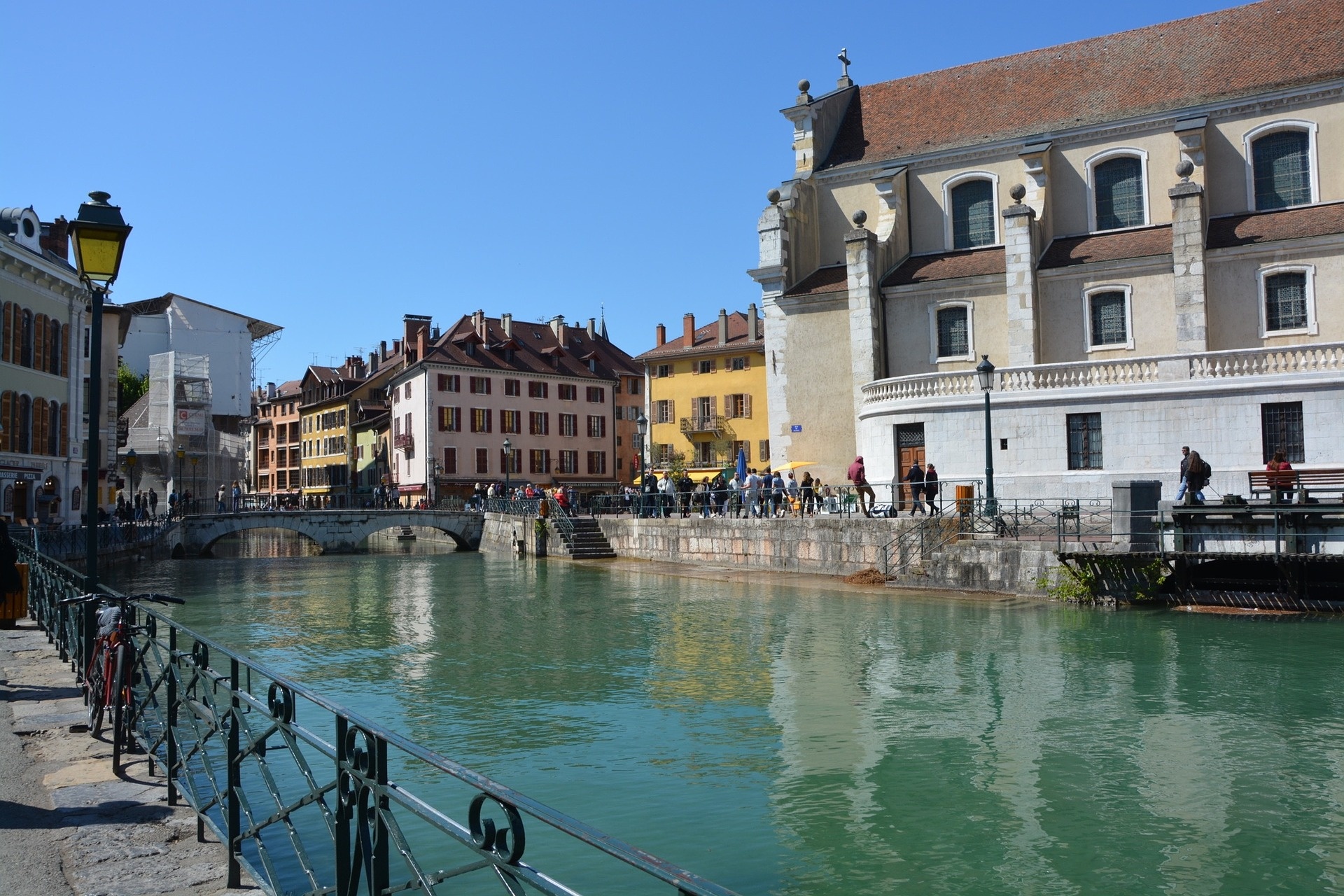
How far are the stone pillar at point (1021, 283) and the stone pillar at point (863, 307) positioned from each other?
4.11 m

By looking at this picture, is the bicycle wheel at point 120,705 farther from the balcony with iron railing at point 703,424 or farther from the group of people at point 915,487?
the balcony with iron railing at point 703,424

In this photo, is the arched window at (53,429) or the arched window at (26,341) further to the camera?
the arched window at (53,429)

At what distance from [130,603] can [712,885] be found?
6.72 m

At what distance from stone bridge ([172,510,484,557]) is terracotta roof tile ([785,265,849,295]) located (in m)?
20.9

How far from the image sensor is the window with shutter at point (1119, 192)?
3425cm

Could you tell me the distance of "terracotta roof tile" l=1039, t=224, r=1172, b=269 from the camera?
3191 cm

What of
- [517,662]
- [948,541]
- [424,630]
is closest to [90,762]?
[517,662]

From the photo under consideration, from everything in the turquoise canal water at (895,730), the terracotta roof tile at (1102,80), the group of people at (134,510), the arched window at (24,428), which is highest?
the terracotta roof tile at (1102,80)

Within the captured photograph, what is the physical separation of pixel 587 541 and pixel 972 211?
57.8 feet

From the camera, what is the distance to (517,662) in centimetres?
1619

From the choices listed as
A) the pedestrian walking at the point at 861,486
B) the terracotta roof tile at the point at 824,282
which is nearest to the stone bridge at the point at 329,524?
the terracotta roof tile at the point at 824,282

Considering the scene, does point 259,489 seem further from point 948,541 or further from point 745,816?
point 745,816

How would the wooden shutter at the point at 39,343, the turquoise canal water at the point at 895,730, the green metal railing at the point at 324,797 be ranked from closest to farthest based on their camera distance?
1. the green metal railing at the point at 324,797
2. the turquoise canal water at the point at 895,730
3. the wooden shutter at the point at 39,343

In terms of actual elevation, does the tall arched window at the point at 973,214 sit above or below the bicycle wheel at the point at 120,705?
above
